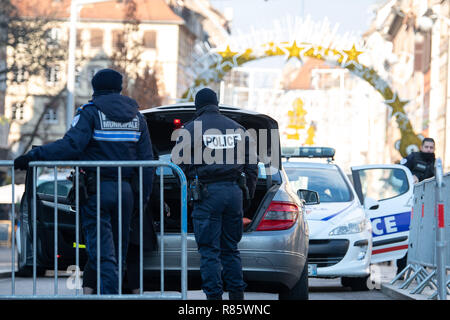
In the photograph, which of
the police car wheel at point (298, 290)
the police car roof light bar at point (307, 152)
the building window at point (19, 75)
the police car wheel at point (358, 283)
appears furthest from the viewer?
the building window at point (19, 75)

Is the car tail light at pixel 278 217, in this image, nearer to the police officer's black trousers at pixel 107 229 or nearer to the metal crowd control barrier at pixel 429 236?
the metal crowd control barrier at pixel 429 236

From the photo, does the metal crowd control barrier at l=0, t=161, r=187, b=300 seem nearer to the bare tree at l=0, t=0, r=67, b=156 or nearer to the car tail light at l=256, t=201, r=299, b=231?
the car tail light at l=256, t=201, r=299, b=231

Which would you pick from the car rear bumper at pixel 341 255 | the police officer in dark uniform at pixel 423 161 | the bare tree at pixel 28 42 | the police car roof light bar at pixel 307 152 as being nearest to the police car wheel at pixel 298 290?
the car rear bumper at pixel 341 255

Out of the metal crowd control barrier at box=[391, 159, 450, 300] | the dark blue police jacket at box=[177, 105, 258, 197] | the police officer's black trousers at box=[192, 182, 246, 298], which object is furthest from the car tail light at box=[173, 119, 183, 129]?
the metal crowd control barrier at box=[391, 159, 450, 300]

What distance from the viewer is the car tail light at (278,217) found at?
361 inches

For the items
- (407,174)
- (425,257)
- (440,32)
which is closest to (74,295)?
(425,257)

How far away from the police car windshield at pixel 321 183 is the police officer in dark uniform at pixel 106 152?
6.35 meters

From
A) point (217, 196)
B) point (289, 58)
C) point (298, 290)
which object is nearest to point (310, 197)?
point (298, 290)

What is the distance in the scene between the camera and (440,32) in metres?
45.4

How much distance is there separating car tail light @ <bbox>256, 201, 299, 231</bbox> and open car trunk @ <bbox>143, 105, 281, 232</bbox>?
0.16 feet

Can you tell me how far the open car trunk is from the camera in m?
9.02

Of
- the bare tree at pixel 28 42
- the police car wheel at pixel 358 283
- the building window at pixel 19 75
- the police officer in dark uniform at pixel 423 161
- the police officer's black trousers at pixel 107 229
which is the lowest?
the police car wheel at pixel 358 283

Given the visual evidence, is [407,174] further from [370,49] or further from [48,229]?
[370,49]

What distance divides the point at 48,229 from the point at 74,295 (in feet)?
2.24
